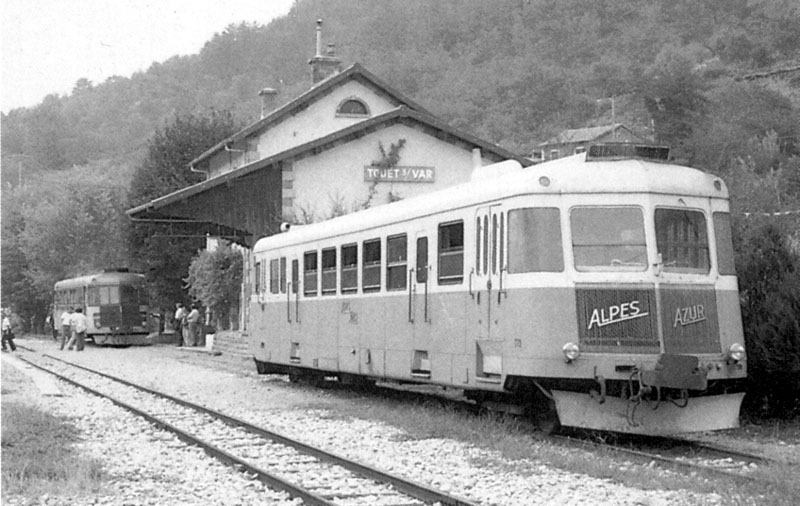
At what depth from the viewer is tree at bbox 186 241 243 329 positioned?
3700cm

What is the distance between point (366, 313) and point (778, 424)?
220 inches

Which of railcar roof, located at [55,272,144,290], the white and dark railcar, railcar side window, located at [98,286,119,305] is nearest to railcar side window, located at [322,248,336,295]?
the white and dark railcar

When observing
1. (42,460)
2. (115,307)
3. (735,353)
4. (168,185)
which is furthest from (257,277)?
(168,185)

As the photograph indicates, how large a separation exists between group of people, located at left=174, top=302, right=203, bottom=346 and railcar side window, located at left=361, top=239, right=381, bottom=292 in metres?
23.9

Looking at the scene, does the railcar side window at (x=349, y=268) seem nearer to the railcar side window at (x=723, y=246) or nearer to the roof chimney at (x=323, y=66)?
the railcar side window at (x=723, y=246)

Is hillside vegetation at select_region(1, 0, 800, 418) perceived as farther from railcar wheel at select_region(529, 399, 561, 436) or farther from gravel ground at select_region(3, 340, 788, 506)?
railcar wheel at select_region(529, 399, 561, 436)

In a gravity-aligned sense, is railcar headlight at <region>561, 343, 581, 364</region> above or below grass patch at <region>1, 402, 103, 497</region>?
above

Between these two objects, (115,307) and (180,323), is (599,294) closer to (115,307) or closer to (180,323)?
(180,323)

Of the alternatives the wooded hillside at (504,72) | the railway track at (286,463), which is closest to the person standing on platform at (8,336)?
the railway track at (286,463)

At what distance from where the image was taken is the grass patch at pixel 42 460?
8961mm

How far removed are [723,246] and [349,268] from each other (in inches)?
238

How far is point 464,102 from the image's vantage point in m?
93.4

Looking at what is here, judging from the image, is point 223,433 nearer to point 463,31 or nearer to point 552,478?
point 552,478

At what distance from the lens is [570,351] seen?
10.9 metres
